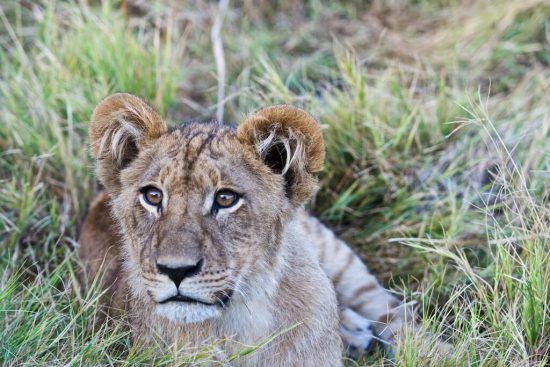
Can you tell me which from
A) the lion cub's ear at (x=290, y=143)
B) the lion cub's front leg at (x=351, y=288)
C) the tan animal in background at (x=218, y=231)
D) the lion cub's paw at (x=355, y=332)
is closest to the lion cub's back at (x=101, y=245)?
the tan animal in background at (x=218, y=231)

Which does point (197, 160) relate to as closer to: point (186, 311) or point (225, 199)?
point (225, 199)

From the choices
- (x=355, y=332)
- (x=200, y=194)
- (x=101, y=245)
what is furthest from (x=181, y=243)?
(x=355, y=332)

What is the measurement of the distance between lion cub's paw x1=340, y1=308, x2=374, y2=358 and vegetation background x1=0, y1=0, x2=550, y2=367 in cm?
27

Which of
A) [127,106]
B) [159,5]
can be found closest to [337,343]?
[127,106]

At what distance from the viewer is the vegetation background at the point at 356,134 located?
3.69 metres

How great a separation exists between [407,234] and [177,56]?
6.81 feet

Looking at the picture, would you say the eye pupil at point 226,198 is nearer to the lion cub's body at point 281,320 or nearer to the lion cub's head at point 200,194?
the lion cub's head at point 200,194

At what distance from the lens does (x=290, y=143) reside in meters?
3.53

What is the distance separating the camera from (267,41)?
21.5ft

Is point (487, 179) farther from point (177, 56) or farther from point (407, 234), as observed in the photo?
point (177, 56)

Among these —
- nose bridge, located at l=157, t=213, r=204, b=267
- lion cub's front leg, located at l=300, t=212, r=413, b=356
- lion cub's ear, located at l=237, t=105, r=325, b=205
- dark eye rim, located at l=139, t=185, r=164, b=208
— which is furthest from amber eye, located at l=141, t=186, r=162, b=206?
lion cub's front leg, located at l=300, t=212, r=413, b=356

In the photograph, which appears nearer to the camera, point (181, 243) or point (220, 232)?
point (181, 243)

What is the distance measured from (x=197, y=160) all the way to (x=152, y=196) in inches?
9.2

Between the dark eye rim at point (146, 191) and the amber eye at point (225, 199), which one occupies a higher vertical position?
the amber eye at point (225, 199)
